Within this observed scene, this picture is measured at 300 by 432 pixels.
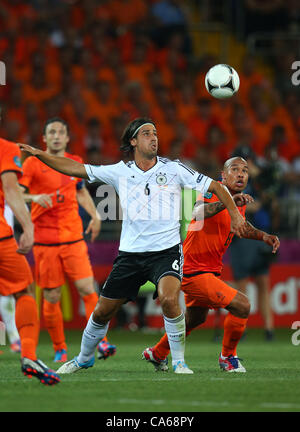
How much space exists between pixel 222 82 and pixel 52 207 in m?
2.39

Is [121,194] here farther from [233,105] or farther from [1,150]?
[233,105]

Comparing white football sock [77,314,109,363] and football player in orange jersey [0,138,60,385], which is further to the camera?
white football sock [77,314,109,363]

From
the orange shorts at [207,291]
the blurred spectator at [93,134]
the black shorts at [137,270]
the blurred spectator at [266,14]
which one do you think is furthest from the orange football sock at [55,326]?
the blurred spectator at [266,14]

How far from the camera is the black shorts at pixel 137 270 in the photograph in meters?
7.77

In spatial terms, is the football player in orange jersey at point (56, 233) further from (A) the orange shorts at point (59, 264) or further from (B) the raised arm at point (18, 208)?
(B) the raised arm at point (18, 208)

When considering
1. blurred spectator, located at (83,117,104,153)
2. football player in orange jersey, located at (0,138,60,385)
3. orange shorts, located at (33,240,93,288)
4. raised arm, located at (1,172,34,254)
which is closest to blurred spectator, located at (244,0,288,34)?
blurred spectator, located at (83,117,104,153)

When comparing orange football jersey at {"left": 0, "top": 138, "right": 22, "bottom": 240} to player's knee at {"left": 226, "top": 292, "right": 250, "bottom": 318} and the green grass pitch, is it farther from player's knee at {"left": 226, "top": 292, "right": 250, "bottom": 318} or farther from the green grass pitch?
player's knee at {"left": 226, "top": 292, "right": 250, "bottom": 318}

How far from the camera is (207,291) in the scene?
8.23 meters

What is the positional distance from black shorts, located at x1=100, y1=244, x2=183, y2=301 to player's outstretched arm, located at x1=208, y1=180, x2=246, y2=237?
0.63 metres

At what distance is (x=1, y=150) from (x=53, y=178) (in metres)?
3.40

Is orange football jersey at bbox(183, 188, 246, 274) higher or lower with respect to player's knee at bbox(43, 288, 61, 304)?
higher

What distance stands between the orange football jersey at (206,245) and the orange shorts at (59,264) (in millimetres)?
1847

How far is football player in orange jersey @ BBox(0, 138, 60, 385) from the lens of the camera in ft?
21.9
